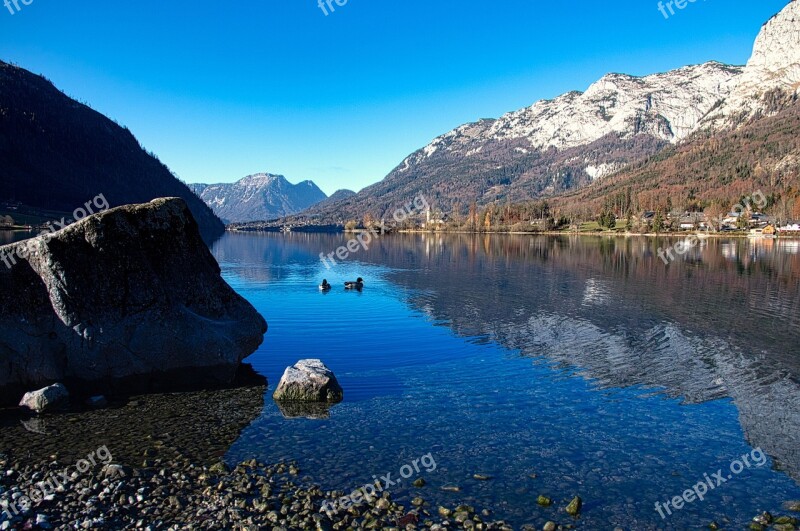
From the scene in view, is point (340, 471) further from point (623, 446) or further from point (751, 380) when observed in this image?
point (751, 380)

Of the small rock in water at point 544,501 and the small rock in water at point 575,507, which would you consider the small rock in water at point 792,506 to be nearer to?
the small rock in water at point 575,507

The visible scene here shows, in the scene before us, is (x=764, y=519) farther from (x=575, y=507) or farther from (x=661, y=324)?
(x=661, y=324)

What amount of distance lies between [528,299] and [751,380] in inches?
975

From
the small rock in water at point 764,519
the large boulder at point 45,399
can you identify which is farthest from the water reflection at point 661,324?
the large boulder at point 45,399

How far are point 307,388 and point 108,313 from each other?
9844 millimetres

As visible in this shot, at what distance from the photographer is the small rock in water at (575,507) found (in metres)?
12.8

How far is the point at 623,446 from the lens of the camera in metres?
16.8

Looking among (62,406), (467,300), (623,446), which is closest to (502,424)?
(623,446)

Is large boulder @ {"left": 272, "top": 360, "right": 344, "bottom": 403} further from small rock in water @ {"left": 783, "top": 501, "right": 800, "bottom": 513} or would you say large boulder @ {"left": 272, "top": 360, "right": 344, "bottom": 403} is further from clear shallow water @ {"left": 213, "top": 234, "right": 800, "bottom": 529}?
small rock in water @ {"left": 783, "top": 501, "right": 800, "bottom": 513}

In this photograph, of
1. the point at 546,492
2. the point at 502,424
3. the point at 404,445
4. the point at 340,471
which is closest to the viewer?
the point at 546,492

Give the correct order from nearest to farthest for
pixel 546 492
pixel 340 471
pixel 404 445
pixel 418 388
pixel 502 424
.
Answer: pixel 546 492
pixel 340 471
pixel 404 445
pixel 502 424
pixel 418 388
